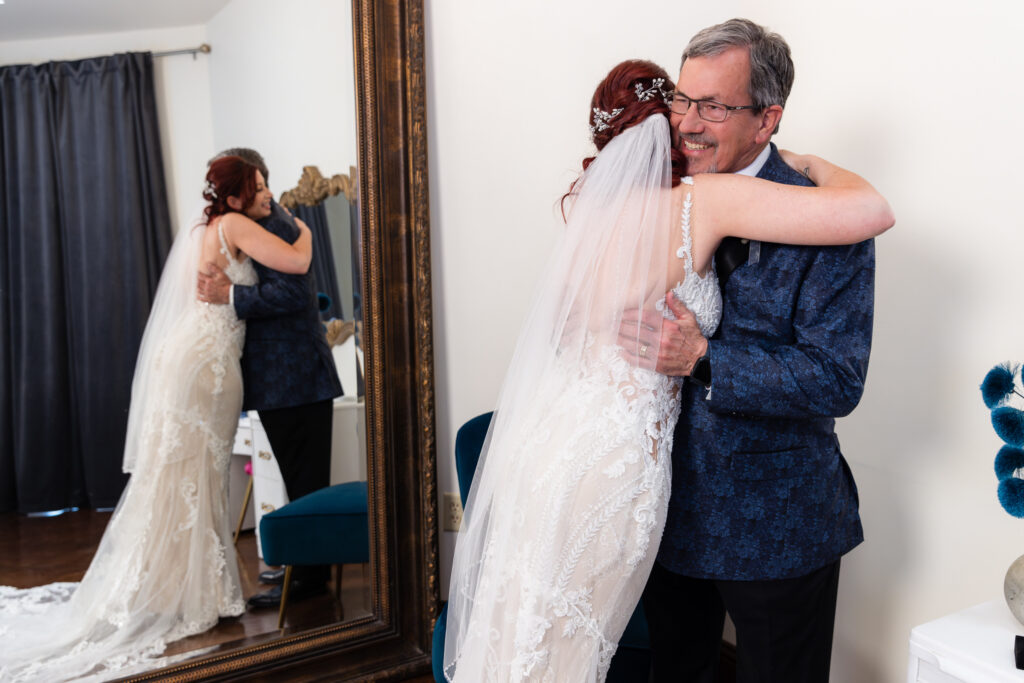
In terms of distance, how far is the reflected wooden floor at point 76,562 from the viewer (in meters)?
1.88

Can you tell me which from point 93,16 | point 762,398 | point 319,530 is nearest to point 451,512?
point 319,530

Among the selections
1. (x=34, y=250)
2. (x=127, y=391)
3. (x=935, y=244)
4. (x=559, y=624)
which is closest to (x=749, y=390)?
(x=559, y=624)

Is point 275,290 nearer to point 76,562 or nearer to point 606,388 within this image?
point 76,562

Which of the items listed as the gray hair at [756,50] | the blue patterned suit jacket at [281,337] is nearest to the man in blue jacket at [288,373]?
the blue patterned suit jacket at [281,337]

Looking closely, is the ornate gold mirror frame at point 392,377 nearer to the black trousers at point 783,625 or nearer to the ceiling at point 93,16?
the ceiling at point 93,16

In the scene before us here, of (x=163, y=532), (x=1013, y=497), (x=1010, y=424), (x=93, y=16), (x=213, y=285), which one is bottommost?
(x=163, y=532)

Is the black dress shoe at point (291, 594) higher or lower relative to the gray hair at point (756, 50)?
lower

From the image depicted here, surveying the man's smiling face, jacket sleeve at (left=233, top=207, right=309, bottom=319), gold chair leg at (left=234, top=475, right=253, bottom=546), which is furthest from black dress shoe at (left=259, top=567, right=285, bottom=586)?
the man's smiling face

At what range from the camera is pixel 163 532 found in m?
2.04

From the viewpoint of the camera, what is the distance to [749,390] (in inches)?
51.3

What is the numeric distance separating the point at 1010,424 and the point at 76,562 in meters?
1.96

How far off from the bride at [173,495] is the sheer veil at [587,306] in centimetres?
95

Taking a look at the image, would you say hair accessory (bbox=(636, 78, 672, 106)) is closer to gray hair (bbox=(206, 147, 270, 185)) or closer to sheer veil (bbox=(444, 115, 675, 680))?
sheer veil (bbox=(444, 115, 675, 680))

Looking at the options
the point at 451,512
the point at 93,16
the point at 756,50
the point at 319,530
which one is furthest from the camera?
the point at 451,512
